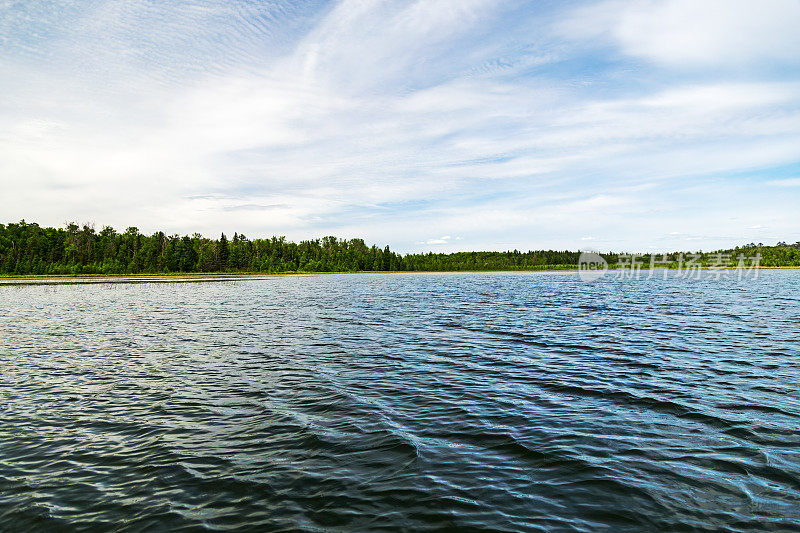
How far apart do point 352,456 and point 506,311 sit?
141 ft

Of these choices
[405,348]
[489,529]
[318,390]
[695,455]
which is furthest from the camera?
[405,348]

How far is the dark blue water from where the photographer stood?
9.35 metres

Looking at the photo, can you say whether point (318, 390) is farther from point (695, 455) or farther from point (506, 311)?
Result: point (506, 311)

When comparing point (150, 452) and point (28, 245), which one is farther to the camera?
point (28, 245)

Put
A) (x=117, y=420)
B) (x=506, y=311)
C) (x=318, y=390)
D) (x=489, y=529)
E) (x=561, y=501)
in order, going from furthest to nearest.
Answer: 1. (x=506, y=311)
2. (x=318, y=390)
3. (x=117, y=420)
4. (x=561, y=501)
5. (x=489, y=529)

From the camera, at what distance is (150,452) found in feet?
40.4

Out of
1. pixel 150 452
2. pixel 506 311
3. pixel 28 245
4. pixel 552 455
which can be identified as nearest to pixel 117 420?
pixel 150 452

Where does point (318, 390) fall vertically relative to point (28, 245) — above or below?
below

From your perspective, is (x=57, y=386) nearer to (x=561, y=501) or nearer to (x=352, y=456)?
(x=352, y=456)

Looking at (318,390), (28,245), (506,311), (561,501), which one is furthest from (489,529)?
(28,245)

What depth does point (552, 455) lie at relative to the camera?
12.1 metres

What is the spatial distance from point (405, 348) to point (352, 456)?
1660 centimetres

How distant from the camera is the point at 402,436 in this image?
1357cm

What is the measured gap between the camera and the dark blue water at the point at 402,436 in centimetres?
935
